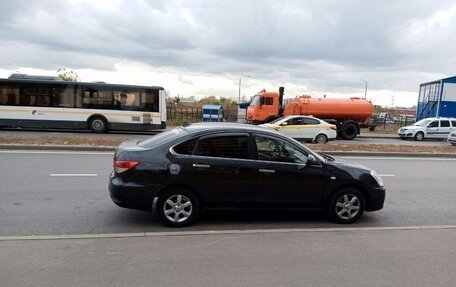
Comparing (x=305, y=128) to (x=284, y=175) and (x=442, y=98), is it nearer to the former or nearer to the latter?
(x=284, y=175)

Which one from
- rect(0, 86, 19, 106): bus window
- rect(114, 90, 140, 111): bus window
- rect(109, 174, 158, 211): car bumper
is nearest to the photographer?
rect(109, 174, 158, 211): car bumper

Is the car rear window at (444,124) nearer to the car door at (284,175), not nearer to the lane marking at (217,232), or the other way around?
the lane marking at (217,232)

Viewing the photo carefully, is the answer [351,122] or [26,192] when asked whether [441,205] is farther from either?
[351,122]

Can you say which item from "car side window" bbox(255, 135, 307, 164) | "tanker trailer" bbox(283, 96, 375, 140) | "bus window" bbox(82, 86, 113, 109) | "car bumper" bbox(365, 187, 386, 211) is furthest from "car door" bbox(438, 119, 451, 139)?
"car side window" bbox(255, 135, 307, 164)

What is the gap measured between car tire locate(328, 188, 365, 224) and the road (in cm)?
17

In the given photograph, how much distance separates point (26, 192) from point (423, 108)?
3266 cm

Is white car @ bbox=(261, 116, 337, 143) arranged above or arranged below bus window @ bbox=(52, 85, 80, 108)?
below

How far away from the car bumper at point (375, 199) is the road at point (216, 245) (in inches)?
9.2

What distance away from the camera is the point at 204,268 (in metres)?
4.06

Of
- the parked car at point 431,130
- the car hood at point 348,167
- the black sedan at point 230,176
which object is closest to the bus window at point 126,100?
the black sedan at point 230,176

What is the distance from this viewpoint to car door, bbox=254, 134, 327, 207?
560 centimetres

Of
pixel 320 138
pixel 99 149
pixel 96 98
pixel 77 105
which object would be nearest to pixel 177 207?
pixel 99 149

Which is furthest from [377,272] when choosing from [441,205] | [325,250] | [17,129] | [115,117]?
[17,129]

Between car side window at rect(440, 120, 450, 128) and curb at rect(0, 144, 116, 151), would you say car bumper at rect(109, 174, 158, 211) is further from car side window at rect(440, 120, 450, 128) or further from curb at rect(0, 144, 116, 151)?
car side window at rect(440, 120, 450, 128)
